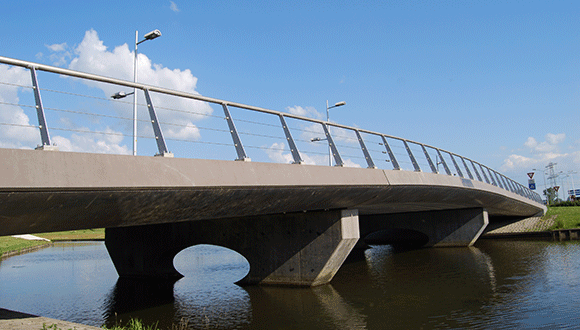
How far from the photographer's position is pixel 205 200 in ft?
38.2

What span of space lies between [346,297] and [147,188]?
984 cm

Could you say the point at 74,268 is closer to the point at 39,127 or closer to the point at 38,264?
the point at 38,264

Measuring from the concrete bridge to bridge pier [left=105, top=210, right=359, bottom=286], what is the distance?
5 centimetres

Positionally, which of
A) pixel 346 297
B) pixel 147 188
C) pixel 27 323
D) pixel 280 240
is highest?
pixel 147 188

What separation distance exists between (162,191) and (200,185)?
0.94 m

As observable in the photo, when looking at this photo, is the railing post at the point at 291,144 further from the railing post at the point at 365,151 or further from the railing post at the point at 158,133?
the railing post at the point at 158,133

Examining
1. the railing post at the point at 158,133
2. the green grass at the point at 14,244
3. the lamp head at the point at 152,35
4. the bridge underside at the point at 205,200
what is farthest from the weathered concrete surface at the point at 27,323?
the green grass at the point at 14,244

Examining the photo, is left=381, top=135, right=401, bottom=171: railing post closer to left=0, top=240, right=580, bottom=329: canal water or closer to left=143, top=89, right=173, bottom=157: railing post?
left=0, top=240, right=580, bottom=329: canal water

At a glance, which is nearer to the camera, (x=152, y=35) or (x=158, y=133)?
(x=158, y=133)

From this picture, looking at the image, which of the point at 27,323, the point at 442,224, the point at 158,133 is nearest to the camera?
the point at 27,323

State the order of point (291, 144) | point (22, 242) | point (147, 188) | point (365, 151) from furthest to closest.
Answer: point (22, 242) < point (365, 151) < point (291, 144) < point (147, 188)

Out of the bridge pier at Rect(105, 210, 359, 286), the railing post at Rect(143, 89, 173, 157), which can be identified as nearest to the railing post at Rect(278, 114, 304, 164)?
the railing post at Rect(143, 89, 173, 157)

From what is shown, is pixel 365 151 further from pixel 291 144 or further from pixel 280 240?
pixel 280 240

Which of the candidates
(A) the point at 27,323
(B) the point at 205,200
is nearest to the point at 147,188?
(B) the point at 205,200
